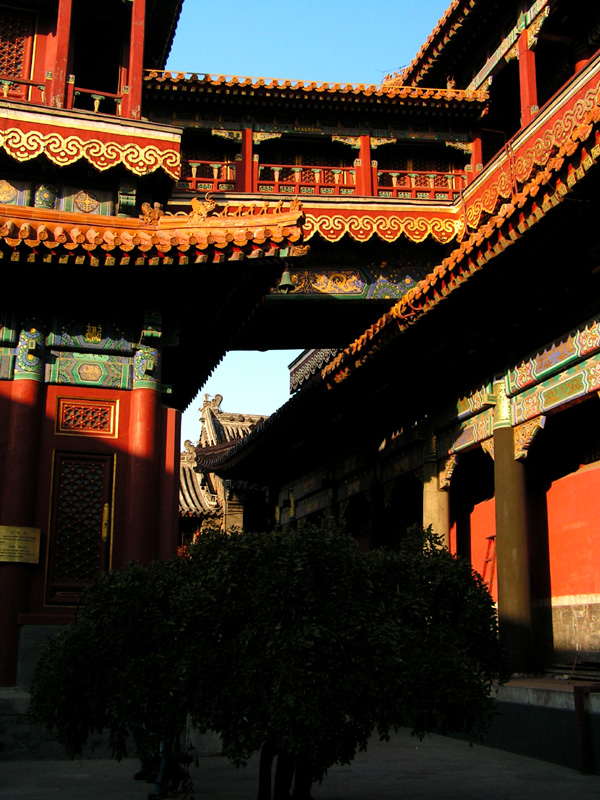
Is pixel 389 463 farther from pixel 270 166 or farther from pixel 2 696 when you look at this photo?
pixel 2 696

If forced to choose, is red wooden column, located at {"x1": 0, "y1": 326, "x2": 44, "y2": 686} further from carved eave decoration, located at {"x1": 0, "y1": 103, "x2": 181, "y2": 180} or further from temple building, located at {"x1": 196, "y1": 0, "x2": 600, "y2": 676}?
Result: temple building, located at {"x1": 196, "y1": 0, "x2": 600, "y2": 676}

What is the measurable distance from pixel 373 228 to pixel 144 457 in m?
7.93

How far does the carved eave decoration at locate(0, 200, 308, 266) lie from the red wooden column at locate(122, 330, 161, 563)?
1.10 metres

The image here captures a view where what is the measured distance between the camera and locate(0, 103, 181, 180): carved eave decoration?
12359 mm

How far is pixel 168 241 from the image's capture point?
10242 mm

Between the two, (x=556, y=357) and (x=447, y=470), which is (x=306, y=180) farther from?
(x=556, y=357)

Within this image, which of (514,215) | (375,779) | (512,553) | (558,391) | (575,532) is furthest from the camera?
(575,532)

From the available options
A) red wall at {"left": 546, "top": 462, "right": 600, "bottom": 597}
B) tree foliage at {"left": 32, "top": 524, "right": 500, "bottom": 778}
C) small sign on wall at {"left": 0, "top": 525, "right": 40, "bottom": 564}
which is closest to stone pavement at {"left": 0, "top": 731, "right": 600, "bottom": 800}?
tree foliage at {"left": 32, "top": 524, "right": 500, "bottom": 778}

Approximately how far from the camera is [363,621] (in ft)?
18.3

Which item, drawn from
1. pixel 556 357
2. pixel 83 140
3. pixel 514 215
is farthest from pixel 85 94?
pixel 556 357

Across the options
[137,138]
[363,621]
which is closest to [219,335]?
[137,138]

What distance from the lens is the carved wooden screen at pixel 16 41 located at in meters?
13.8

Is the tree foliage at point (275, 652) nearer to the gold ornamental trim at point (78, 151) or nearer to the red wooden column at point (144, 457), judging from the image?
the red wooden column at point (144, 457)

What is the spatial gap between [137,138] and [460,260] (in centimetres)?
534
